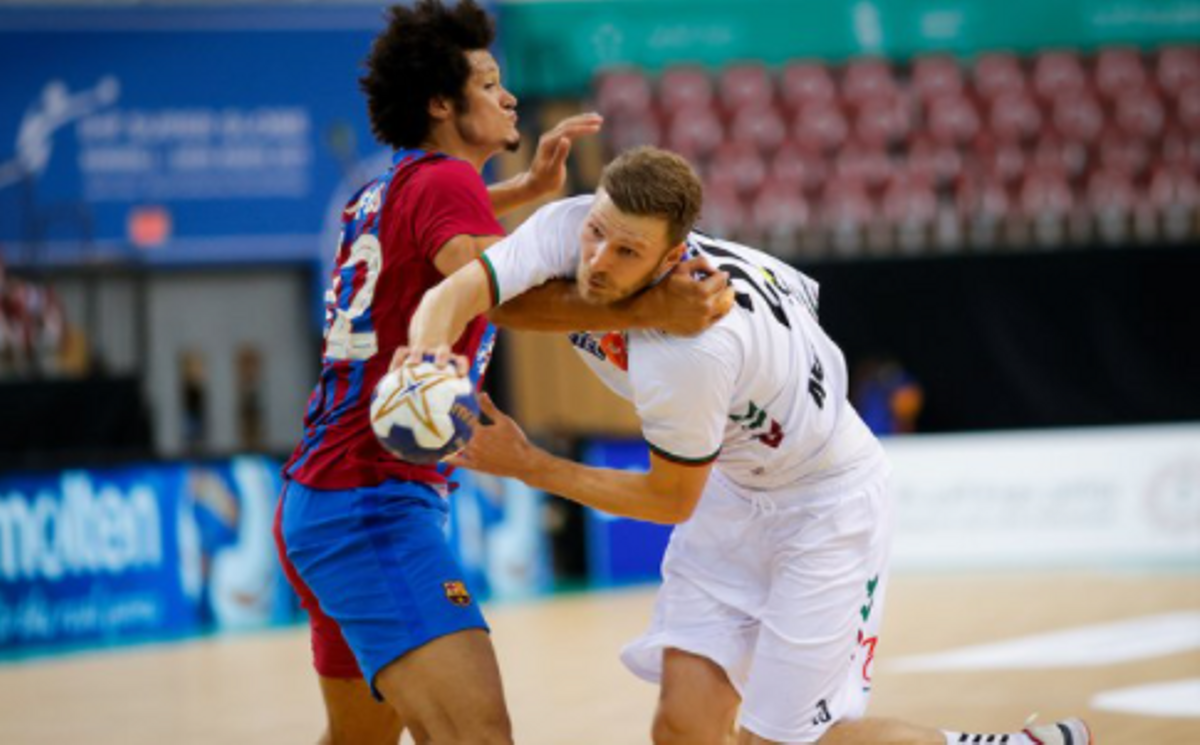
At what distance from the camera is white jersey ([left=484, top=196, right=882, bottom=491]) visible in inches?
154

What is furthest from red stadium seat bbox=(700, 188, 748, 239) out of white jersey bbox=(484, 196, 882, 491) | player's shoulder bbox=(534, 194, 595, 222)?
player's shoulder bbox=(534, 194, 595, 222)

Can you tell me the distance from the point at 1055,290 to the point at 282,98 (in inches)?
316

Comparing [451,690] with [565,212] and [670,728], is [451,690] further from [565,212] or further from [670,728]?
[565,212]

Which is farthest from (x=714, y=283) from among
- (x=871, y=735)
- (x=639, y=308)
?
(x=871, y=735)

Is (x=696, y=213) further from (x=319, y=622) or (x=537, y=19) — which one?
(x=537, y=19)

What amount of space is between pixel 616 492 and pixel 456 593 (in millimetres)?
469

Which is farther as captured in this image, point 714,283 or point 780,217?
point 780,217

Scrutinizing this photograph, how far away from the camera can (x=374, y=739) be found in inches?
168

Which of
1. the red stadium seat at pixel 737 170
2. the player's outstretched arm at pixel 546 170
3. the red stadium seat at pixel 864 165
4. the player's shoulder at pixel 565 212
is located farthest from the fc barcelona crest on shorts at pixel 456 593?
the red stadium seat at pixel 864 165

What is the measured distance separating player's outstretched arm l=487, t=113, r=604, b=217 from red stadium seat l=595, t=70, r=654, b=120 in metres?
12.6

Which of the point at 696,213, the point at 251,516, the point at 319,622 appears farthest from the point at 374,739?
the point at 251,516

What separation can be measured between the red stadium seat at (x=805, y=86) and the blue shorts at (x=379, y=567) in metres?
14.3

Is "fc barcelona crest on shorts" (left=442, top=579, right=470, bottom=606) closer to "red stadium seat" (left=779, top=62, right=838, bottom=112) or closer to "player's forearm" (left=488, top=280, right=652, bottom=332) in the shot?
"player's forearm" (left=488, top=280, right=652, bottom=332)

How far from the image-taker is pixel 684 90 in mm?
17703
